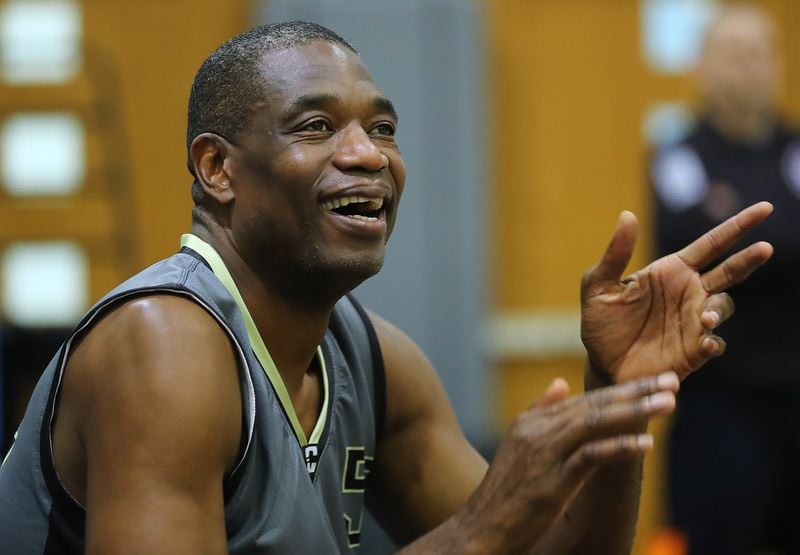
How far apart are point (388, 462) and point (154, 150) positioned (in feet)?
11.6

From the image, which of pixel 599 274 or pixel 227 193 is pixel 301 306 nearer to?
pixel 227 193

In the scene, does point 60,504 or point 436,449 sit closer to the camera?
point 60,504

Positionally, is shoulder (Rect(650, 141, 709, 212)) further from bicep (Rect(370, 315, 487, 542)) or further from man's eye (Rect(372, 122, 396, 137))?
man's eye (Rect(372, 122, 396, 137))

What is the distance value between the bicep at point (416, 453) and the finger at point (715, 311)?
22.6 inches

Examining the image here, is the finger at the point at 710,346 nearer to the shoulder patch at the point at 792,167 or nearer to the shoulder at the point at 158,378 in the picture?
the shoulder at the point at 158,378

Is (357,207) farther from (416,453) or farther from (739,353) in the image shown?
(739,353)

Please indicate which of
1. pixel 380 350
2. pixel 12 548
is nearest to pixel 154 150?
pixel 380 350

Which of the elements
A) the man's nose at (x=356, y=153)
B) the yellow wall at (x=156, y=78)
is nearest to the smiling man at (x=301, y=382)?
the man's nose at (x=356, y=153)

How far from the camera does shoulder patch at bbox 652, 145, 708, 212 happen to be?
14.6 ft

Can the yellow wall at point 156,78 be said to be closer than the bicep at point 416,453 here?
No

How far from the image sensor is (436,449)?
105 inches

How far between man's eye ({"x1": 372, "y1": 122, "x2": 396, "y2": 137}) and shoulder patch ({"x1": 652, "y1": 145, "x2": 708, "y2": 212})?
219 centimetres

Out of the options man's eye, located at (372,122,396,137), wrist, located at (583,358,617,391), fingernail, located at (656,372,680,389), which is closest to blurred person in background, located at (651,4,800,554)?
wrist, located at (583,358,617,391)

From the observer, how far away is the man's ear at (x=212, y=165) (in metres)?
2.35
